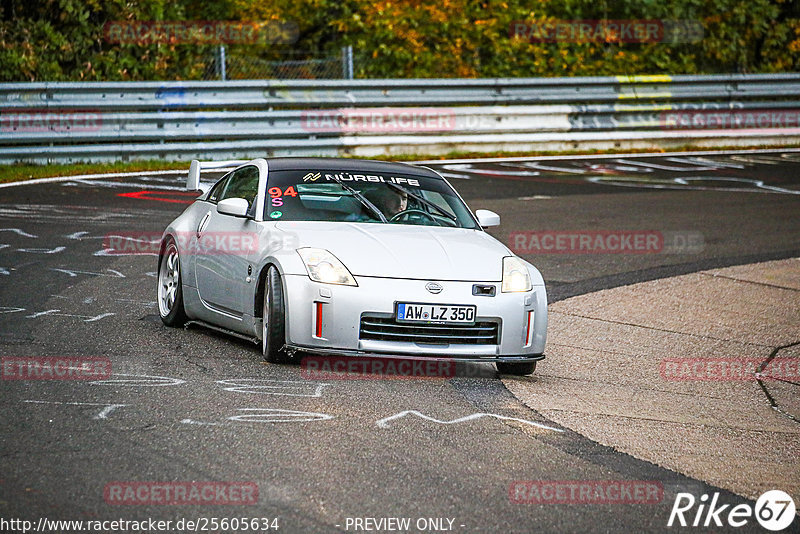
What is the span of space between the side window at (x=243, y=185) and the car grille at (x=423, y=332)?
66.4 inches

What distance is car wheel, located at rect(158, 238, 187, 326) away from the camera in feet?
28.3

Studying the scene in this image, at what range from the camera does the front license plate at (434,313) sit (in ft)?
23.6

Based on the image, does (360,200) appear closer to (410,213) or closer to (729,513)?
(410,213)

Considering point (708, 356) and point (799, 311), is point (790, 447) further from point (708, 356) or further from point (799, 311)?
point (799, 311)

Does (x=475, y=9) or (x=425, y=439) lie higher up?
(x=475, y=9)

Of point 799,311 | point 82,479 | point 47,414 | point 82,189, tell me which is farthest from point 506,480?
point 82,189

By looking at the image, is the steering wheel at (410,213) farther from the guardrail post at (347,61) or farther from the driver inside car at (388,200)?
the guardrail post at (347,61)

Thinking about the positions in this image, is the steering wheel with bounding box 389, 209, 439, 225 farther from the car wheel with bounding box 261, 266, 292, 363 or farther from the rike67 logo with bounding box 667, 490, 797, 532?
the rike67 logo with bounding box 667, 490, 797, 532

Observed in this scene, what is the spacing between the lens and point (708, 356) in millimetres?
8750

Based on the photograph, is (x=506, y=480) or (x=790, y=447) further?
(x=790, y=447)

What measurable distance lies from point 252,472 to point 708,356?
4.53 meters
